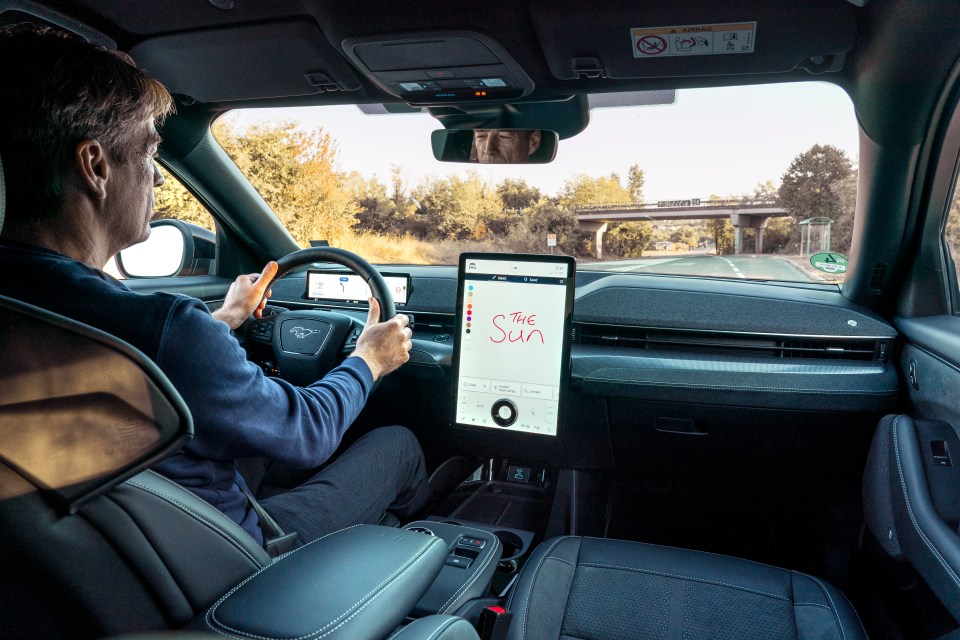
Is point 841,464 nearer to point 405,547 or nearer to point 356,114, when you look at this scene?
point 405,547

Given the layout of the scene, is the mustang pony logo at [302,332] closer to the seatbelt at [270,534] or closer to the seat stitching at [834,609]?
the seatbelt at [270,534]

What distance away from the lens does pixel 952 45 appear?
7.00ft

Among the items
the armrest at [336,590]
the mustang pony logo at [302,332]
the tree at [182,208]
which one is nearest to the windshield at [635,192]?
the tree at [182,208]

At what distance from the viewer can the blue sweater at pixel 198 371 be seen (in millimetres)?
1287

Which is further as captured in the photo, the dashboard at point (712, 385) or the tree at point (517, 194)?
the tree at point (517, 194)

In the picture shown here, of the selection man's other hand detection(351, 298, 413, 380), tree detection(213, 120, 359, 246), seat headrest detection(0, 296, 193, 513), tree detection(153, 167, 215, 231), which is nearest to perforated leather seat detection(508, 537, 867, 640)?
man's other hand detection(351, 298, 413, 380)

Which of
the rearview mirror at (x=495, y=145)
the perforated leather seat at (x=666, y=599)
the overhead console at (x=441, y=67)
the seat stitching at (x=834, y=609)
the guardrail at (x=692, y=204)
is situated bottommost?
the perforated leather seat at (x=666, y=599)

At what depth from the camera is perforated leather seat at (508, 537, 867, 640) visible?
74.1 inches

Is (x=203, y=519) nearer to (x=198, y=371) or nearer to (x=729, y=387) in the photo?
(x=198, y=371)

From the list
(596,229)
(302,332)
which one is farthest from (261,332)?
(596,229)

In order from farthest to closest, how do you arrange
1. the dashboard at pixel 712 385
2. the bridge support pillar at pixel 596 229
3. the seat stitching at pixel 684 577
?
the bridge support pillar at pixel 596 229 < the dashboard at pixel 712 385 < the seat stitching at pixel 684 577

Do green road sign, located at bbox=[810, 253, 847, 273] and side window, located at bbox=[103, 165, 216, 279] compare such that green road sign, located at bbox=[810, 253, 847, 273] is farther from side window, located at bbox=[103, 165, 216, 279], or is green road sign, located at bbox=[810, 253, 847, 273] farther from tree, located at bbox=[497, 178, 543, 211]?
side window, located at bbox=[103, 165, 216, 279]

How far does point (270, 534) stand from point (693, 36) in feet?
6.91

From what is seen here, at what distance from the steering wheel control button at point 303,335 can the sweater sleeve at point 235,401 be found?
104cm
